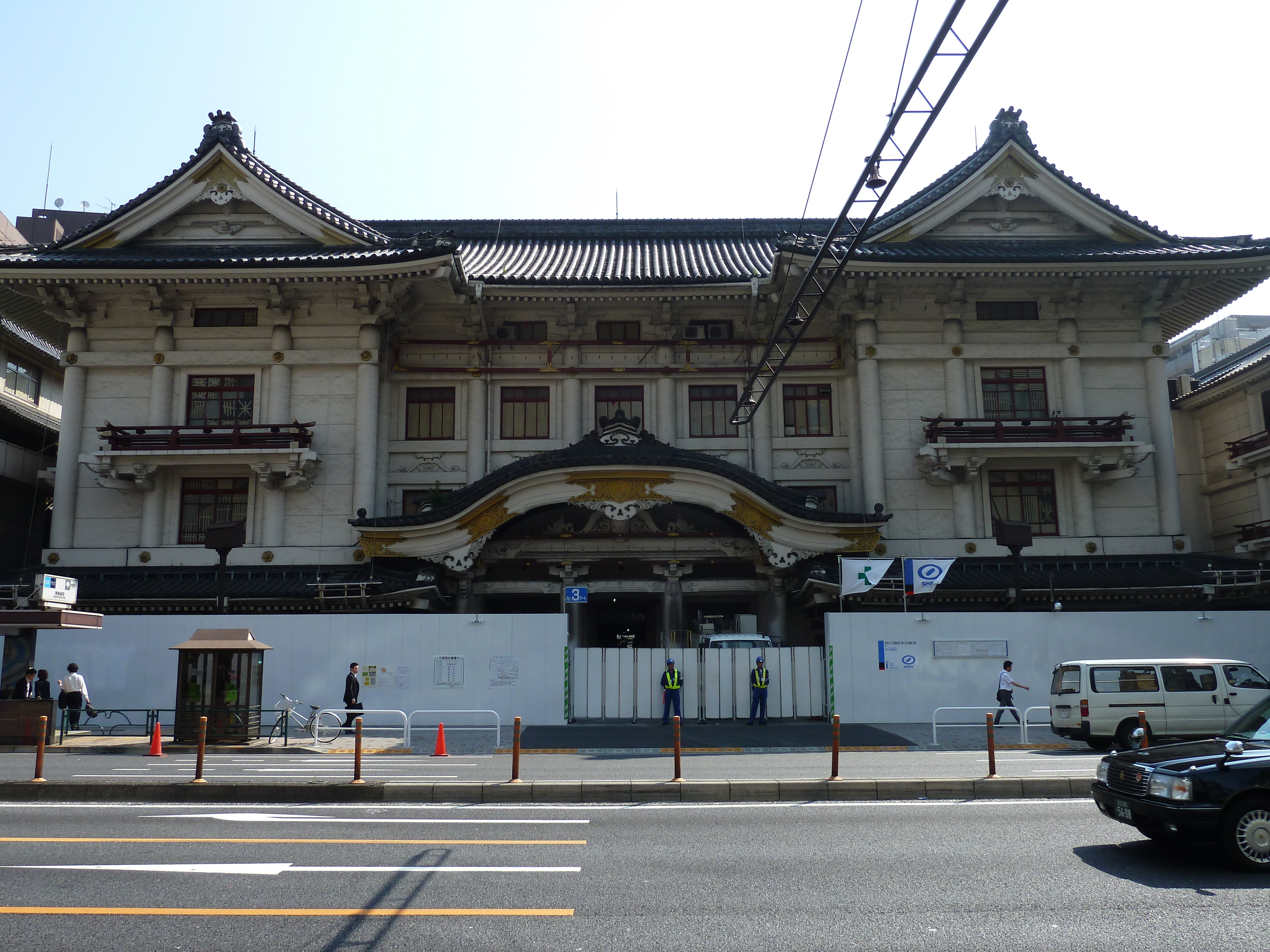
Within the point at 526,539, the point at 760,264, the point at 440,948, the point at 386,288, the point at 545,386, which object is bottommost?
the point at 440,948

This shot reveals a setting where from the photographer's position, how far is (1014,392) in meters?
28.1

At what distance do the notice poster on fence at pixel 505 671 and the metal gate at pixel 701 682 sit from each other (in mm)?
1331

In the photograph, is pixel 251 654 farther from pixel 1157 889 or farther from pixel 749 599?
pixel 1157 889

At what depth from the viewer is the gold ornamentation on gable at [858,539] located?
81.1ft

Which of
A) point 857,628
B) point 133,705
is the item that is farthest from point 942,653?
point 133,705

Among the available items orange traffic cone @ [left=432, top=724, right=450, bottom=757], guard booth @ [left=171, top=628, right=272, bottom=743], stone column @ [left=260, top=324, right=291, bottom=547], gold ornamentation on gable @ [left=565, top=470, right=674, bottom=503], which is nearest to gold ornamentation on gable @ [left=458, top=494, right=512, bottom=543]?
gold ornamentation on gable @ [left=565, top=470, right=674, bottom=503]

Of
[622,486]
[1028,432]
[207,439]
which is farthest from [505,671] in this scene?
[1028,432]

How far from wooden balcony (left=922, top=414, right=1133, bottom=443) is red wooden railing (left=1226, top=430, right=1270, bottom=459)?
5161 millimetres

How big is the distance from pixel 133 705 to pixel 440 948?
18618mm

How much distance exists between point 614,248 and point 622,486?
11972 mm

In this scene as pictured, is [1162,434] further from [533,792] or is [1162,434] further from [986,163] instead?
[533,792]

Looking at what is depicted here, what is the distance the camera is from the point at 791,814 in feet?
38.4

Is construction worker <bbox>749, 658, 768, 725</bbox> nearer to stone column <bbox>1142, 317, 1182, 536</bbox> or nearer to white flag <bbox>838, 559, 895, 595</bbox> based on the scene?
white flag <bbox>838, 559, 895, 595</bbox>

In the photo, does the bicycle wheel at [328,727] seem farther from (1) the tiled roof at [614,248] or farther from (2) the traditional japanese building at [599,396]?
(1) the tiled roof at [614,248]
